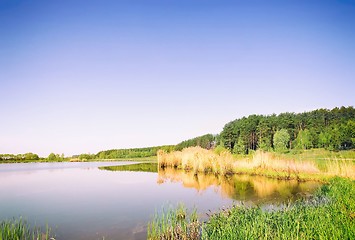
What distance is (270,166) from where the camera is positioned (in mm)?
24188

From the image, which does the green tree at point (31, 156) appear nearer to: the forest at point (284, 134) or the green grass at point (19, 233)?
the forest at point (284, 134)

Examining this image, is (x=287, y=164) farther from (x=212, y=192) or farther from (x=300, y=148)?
(x=300, y=148)

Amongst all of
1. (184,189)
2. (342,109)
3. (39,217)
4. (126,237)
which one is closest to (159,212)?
(126,237)

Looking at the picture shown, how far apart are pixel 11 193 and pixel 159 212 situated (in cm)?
1137

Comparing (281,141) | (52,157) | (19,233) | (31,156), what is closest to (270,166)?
(19,233)

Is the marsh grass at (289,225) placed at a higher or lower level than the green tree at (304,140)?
lower

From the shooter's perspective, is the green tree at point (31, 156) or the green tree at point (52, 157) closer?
the green tree at point (31, 156)

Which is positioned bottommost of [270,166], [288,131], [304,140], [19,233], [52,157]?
[270,166]

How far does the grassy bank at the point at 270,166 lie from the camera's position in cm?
1931

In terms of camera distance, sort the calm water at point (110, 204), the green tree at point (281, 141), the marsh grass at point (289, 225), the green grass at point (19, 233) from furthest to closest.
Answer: the green tree at point (281, 141) → the calm water at point (110, 204) → the green grass at point (19, 233) → the marsh grass at point (289, 225)

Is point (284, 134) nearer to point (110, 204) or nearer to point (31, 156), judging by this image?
point (110, 204)

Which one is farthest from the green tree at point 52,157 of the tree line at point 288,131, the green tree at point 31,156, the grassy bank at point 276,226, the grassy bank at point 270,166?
the grassy bank at point 276,226

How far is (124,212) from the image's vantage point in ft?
36.8

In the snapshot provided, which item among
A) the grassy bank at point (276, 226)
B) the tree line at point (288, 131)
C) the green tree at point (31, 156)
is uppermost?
the tree line at point (288, 131)
